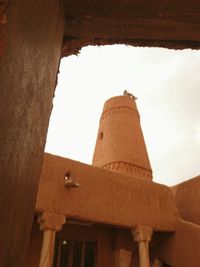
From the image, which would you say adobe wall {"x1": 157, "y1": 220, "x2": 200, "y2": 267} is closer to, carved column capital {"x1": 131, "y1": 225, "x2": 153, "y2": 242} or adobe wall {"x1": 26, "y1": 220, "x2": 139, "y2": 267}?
adobe wall {"x1": 26, "y1": 220, "x2": 139, "y2": 267}

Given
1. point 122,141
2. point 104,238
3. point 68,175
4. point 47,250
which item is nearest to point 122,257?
point 104,238

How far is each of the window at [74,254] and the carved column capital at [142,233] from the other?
1.82 metres

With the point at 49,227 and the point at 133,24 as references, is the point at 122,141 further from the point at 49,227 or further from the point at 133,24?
the point at 133,24

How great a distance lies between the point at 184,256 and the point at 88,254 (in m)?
2.98

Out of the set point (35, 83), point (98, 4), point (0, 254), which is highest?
point (98, 4)

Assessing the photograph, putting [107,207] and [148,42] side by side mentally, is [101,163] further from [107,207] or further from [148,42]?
[148,42]

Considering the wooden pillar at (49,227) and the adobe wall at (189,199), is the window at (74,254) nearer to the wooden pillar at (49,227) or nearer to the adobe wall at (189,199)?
the wooden pillar at (49,227)

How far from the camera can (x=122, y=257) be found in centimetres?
882

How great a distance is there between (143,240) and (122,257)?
125cm

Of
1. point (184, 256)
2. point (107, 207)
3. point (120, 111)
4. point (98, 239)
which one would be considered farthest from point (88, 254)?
point (120, 111)

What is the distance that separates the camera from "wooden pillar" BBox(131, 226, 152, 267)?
788 centimetres

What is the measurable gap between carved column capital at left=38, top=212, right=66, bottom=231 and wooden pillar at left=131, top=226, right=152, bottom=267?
2503 mm

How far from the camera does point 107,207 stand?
792cm

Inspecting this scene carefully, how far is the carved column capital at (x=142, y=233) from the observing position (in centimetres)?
807
